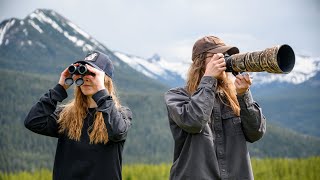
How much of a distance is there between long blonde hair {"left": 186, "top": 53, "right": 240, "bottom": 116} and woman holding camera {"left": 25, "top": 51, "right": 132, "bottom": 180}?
19.5 inches

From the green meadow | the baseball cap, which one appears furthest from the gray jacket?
the green meadow

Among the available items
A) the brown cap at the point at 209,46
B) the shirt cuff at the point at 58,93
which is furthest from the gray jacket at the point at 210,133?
the shirt cuff at the point at 58,93

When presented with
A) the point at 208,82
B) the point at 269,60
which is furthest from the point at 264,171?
the point at 269,60

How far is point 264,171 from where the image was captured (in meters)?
8.97

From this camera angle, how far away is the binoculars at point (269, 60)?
10.3 ft

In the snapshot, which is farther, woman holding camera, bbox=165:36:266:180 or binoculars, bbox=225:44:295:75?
woman holding camera, bbox=165:36:266:180

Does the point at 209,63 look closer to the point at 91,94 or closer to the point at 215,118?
the point at 215,118

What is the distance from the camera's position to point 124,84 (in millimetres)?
189125

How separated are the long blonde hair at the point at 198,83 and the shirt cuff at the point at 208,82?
0.57ft

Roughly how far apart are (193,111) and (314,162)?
6.06 meters

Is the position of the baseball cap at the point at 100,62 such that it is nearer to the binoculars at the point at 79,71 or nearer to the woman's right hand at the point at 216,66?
the binoculars at the point at 79,71

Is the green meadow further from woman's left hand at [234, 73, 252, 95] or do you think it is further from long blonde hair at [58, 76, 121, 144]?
woman's left hand at [234, 73, 252, 95]

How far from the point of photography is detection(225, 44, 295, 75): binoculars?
315cm

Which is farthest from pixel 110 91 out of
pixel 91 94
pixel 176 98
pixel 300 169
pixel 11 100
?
pixel 11 100
